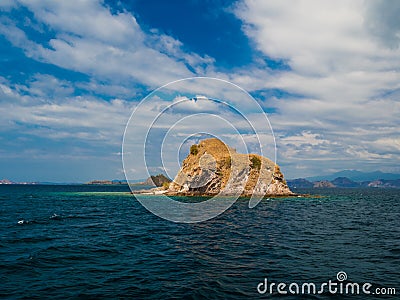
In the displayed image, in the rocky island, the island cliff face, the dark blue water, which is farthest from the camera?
the island cliff face

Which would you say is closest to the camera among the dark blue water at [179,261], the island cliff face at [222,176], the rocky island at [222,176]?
the dark blue water at [179,261]

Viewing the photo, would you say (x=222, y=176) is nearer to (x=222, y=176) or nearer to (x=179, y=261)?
(x=222, y=176)

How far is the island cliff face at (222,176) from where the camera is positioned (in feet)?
427

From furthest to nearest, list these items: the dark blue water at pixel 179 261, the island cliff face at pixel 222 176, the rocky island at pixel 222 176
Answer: the island cliff face at pixel 222 176, the rocky island at pixel 222 176, the dark blue water at pixel 179 261

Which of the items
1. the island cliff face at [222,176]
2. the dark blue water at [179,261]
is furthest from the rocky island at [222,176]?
the dark blue water at [179,261]

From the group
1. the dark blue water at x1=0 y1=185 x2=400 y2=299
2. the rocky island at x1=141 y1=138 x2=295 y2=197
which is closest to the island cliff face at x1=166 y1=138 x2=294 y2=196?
the rocky island at x1=141 y1=138 x2=295 y2=197

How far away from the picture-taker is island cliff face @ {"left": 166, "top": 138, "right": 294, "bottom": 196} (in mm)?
130250

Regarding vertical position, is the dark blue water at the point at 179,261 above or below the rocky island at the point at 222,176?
below

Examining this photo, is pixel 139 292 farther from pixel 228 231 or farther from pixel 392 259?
pixel 228 231

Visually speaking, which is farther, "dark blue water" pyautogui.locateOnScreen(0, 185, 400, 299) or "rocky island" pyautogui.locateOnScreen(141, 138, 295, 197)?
"rocky island" pyautogui.locateOnScreen(141, 138, 295, 197)

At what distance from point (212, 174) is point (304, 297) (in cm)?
11651

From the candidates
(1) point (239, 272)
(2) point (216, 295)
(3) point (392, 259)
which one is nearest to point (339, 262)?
(3) point (392, 259)

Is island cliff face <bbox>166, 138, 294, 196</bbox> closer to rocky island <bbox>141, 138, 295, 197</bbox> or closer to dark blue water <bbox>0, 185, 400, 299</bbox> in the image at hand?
rocky island <bbox>141, 138, 295, 197</bbox>

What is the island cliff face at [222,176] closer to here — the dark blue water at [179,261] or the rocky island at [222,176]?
the rocky island at [222,176]
